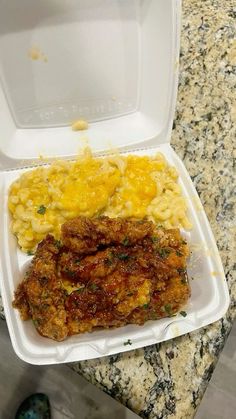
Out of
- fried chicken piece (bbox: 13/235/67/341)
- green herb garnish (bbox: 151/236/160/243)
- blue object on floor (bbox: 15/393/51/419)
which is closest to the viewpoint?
fried chicken piece (bbox: 13/235/67/341)

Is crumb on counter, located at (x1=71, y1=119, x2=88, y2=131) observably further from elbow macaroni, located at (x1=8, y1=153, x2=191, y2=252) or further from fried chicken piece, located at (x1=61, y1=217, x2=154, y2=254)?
fried chicken piece, located at (x1=61, y1=217, x2=154, y2=254)

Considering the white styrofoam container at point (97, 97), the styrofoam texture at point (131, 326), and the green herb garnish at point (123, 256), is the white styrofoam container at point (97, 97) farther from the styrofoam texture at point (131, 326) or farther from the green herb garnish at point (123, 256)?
the green herb garnish at point (123, 256)

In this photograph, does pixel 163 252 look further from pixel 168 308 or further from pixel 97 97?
pixel 97 97

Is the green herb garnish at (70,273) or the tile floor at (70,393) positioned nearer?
the green herb garnish at (70,273)

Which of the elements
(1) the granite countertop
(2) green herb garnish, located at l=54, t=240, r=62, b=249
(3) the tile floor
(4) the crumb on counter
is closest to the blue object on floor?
(3) the tile floor

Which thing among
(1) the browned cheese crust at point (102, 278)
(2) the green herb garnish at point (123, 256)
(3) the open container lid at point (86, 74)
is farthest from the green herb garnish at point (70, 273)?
(3) the open container lid at point (86, 74)
